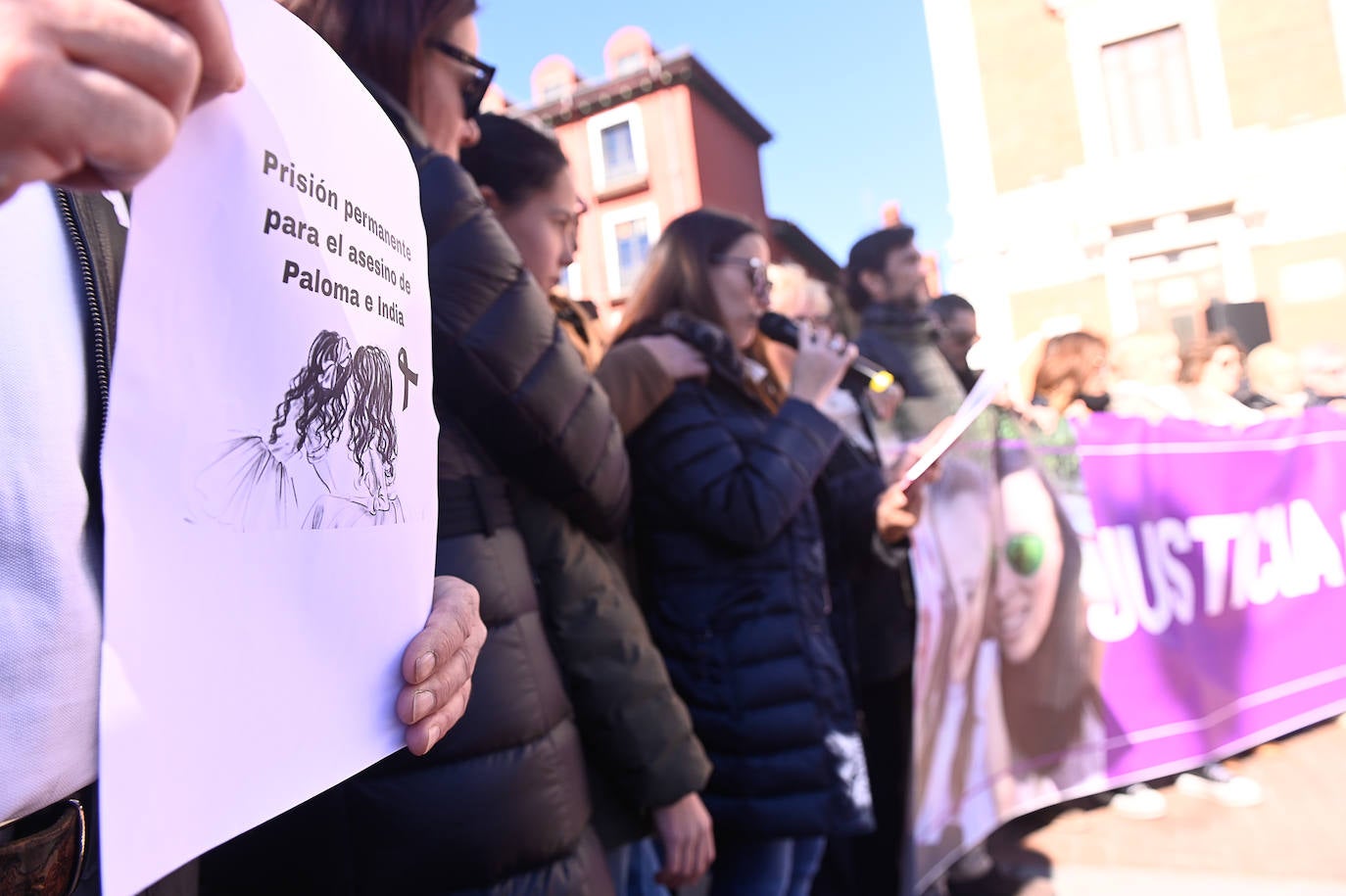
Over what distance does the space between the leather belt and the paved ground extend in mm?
2967

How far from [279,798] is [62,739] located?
11cm

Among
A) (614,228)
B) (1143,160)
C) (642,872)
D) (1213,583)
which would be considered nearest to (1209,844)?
(1213,583)

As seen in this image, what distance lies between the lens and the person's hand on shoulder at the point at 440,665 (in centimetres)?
60

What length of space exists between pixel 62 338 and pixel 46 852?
→ 0.88 ft

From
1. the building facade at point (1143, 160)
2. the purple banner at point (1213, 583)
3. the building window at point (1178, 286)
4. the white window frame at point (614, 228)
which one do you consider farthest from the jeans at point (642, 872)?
the white window frame at point (614, 228)

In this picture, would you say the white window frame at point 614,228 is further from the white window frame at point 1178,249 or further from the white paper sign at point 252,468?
the white paper sign at point 252,468

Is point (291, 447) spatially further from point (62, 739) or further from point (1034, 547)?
point (1034, 547)

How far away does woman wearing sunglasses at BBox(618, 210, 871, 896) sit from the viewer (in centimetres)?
179

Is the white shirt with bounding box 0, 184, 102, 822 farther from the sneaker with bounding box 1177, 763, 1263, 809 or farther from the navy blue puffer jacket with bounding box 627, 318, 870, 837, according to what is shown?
the sneaker with bounding box 1177, 763, 1263, 809

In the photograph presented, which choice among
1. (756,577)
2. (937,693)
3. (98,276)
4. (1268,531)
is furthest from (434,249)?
(1268,531)

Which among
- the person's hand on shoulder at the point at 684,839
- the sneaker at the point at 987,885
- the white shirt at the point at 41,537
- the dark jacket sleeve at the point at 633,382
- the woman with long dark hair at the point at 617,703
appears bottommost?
the sneaker at the point at 987,885

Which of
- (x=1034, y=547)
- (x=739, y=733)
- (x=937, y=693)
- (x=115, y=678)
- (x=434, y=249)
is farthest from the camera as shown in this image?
(x=1034, y=547)

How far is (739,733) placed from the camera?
177 centimetres

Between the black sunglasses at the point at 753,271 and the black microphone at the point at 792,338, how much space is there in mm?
160
